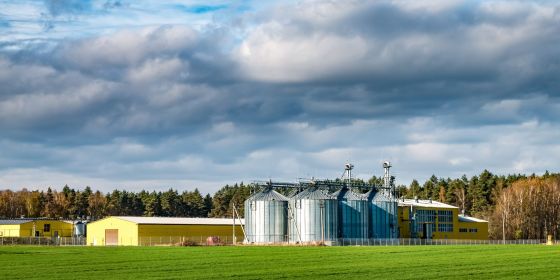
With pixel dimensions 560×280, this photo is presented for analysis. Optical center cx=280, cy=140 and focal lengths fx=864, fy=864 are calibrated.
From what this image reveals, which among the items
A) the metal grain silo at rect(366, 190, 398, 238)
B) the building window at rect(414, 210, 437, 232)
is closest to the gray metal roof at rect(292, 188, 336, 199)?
the metal grain silo at rect(366, 190, 398, 238)

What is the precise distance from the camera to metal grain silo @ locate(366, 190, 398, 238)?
112m

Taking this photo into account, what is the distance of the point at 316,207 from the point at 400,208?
1858cm

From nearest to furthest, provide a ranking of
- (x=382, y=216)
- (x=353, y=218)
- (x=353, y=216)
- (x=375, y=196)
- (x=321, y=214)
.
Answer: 1. (x=321, y=214)
2. (x=353, y=218)
3. (x=353, y=216)
4. (x=382, y=216)
5. (x=375, y=196)

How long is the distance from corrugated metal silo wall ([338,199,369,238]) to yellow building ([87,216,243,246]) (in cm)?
1525

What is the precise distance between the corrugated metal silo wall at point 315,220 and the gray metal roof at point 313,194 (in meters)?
1.13

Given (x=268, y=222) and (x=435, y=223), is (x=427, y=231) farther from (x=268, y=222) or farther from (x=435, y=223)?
(x=268, y=222)

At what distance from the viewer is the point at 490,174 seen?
195 metres

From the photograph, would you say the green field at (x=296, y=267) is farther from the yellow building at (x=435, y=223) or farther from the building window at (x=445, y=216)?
the building window at (x=445, y=216)

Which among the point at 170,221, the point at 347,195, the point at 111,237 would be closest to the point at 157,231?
the point at 170,221

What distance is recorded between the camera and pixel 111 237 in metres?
116

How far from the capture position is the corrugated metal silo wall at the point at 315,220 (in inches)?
4173

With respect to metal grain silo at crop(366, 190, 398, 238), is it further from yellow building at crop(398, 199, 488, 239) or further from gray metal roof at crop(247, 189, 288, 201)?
gray metal roof at crop(247, 189, 288, 201)

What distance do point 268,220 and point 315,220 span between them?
6456 millimetres

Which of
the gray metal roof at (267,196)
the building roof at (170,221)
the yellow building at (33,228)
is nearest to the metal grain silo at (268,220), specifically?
the gray metal roof at (267,196)
